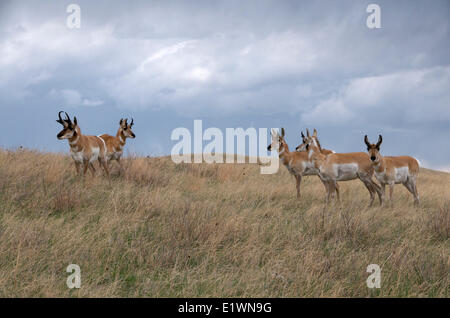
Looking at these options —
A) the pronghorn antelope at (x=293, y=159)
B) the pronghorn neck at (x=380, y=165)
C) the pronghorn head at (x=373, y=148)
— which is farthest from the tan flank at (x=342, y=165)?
the pronghorn antelope at (x=293, y=159)

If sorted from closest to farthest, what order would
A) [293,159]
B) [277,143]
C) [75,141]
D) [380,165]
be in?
[75,141]
[380,165]
[293,159]
[277,143]

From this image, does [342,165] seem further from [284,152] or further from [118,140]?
[118,140]

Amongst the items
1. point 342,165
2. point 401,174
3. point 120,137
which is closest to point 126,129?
point 120,137

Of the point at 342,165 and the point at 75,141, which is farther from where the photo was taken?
the point at 342,165

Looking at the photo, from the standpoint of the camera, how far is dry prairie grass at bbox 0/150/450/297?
4.82m

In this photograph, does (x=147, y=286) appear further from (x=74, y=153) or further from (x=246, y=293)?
(x=74, y=153)

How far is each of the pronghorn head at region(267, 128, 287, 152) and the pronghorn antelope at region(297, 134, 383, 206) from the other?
1.75 m

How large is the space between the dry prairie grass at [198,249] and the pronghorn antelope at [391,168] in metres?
2.07

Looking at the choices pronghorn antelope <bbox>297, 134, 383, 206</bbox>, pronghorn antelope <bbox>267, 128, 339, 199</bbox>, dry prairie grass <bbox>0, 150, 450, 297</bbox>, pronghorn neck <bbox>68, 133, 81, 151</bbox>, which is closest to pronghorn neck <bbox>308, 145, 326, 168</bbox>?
pronghorn antelope <bbox>297, 134, 383, 206</bbox>

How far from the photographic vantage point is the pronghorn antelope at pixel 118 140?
13664 mm

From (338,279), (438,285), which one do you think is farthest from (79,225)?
(438,285)

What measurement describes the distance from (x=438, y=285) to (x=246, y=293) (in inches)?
108

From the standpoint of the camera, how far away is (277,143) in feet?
46.5

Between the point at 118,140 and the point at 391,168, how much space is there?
933 centimetres
